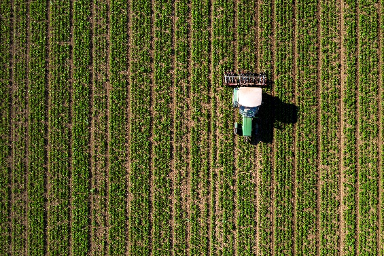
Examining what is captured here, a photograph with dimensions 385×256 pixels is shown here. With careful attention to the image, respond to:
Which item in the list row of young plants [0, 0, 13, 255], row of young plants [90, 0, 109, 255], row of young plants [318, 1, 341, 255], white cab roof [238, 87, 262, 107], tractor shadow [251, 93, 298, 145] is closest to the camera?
white cab roof [238, 87, 262, 107]

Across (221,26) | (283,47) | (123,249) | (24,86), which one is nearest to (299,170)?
(283,47)

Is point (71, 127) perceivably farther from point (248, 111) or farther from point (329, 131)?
point (329, 131)

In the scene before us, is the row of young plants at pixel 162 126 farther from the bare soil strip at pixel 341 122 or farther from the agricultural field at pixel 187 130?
the bare soil strip at pixel 341 122

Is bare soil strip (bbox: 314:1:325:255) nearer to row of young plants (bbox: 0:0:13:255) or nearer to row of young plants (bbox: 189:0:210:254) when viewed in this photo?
row of young plants (bbox: 189:0:210:254)

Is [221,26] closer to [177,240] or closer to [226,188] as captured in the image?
[226,188]

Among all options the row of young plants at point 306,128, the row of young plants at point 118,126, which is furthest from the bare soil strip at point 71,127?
the row of young plants at point 306,128

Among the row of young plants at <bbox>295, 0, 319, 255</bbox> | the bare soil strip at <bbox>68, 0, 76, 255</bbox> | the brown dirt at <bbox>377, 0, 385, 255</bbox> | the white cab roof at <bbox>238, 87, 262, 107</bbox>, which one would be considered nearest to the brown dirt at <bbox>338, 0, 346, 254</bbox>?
the row of young plants at <bbox>295, 0, 319, 255</bbox>
